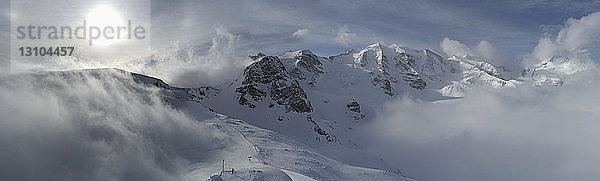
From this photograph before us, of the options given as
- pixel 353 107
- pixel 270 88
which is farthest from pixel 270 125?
pixel 353 107

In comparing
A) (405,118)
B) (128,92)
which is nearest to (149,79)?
(128,92)

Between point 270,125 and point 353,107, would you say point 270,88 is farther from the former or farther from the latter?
point 353,107

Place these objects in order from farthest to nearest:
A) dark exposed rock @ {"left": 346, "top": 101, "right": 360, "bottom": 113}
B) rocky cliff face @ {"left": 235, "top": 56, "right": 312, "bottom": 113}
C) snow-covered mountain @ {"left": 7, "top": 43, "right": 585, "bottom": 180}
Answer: dark exposed rock @ {"left": 346, "top": 101, "right": 360, "bottom": 113} → rocky cliff face @ {"left": 235, "top": 56, "right": 312, "bottom": 113} → snow-covered mountain @ {"left": 7, "top": 43, "right": 585, "bottom": 180}

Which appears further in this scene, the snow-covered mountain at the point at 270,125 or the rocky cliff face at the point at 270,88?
the rocky cliff face at the point at 270,88

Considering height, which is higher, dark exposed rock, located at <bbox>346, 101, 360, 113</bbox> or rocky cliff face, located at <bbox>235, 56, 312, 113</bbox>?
rocky cliff face, located at <bbox>235, 56, 312, 113</bbox>

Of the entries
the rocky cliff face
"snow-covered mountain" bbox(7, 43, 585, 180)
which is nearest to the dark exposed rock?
"snow-covered mountain" bbox(7, 43, 585, 180)

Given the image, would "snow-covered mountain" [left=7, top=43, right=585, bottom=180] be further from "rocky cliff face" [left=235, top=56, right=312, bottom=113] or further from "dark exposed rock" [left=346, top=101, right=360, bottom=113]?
"dark exposed rock" [left=346, top=101, right=360, bottom=113]

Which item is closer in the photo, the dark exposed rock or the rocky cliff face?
the rocky cliff face

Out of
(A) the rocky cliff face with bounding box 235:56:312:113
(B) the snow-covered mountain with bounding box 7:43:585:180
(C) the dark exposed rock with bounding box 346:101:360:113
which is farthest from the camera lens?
(C) the dark exposed rock with bounding box 346:101:360:113

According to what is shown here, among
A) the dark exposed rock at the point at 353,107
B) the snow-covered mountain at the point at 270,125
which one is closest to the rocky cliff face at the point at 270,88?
the snow-covered mountain at the point at 270,125

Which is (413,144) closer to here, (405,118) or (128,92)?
(405,118)

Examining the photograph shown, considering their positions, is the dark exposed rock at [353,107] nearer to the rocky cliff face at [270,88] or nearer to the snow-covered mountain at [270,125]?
the snow-covered mountain at [270,125]
